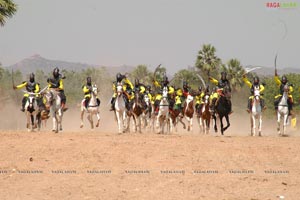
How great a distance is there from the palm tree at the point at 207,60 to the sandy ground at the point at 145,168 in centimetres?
5375

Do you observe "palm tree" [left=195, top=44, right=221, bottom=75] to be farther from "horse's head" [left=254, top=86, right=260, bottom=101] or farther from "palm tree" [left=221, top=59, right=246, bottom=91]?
"horse's head" [left=254, top=86, right=260, bottom=101]

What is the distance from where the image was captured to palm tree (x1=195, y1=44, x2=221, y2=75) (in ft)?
259

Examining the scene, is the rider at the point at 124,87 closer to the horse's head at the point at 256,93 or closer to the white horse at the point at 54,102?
the white horse at the point at 54,102

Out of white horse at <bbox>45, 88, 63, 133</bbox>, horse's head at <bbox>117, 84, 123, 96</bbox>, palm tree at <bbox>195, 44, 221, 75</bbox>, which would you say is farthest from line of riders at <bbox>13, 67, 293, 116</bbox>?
palm tree at <bbox>195, 44, 221, 75</bbox>

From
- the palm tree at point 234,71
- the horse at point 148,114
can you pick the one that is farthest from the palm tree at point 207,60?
the horse at point 148,114

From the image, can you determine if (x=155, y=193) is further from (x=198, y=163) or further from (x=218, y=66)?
(x=218, y=66)

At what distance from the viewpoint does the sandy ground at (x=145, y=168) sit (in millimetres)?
16750

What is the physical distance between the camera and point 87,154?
832 inches

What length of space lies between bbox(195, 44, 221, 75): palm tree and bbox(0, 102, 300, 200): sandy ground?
53.8 meters

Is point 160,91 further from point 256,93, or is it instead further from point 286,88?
point 286,88

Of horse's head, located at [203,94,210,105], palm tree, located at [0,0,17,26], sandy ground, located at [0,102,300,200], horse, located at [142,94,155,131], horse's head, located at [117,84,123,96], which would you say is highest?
palm tree, located at [0,0,17,26]

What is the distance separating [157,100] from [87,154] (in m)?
14.4

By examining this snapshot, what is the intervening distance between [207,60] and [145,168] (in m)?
→ 60.9

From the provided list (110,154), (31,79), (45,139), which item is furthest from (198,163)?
(31,79)
